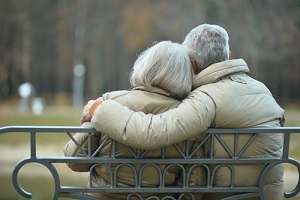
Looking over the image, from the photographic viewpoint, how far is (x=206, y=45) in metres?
3.06

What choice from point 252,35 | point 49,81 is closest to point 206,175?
point 252,35

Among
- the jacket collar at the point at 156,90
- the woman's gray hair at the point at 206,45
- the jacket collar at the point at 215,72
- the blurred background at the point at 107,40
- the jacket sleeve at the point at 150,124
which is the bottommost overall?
the jacket sleeve at the point at 150,124

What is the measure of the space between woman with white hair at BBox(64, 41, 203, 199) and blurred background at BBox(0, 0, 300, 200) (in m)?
29.1

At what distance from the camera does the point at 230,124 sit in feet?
9.59

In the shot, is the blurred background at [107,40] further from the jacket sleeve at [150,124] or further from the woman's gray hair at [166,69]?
Answer: the jacket sleeve at [150,124]

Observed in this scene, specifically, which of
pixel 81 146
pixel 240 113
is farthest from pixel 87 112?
pixel 240 113

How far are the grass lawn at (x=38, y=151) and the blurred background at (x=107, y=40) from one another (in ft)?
43.6

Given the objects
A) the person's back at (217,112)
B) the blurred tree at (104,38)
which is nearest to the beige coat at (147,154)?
the person's back at (217,112)

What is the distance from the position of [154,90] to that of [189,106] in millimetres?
220

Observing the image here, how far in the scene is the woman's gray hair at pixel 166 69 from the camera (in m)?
2.91

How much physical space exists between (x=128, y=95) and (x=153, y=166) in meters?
0.36

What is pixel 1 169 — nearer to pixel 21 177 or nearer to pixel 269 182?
pixel 21 177

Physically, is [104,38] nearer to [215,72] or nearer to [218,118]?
[215,72]

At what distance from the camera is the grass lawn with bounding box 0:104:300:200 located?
8516 millimetres
